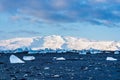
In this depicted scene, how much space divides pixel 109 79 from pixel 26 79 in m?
8.90

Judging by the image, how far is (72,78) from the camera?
46625 mm

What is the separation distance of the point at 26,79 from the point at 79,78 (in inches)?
236

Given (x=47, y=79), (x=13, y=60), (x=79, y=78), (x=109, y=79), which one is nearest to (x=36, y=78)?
(x=47, y=79)

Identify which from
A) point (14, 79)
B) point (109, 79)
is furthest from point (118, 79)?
point (14, 79)

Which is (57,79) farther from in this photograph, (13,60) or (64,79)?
(13,60)

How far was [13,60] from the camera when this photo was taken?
97.4 meters

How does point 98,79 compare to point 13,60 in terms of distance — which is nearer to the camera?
point 98,79

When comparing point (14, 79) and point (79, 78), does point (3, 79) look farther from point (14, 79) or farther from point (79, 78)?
point (79, 78)

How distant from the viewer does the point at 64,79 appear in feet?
149

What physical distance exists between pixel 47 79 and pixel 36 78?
1617mm

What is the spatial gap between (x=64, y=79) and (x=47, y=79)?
1.79 meters

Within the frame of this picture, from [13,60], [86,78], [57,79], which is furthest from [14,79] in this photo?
[13,60]

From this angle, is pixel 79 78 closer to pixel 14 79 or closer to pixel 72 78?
pixel 72 78

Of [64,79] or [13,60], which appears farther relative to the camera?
[13,60]
